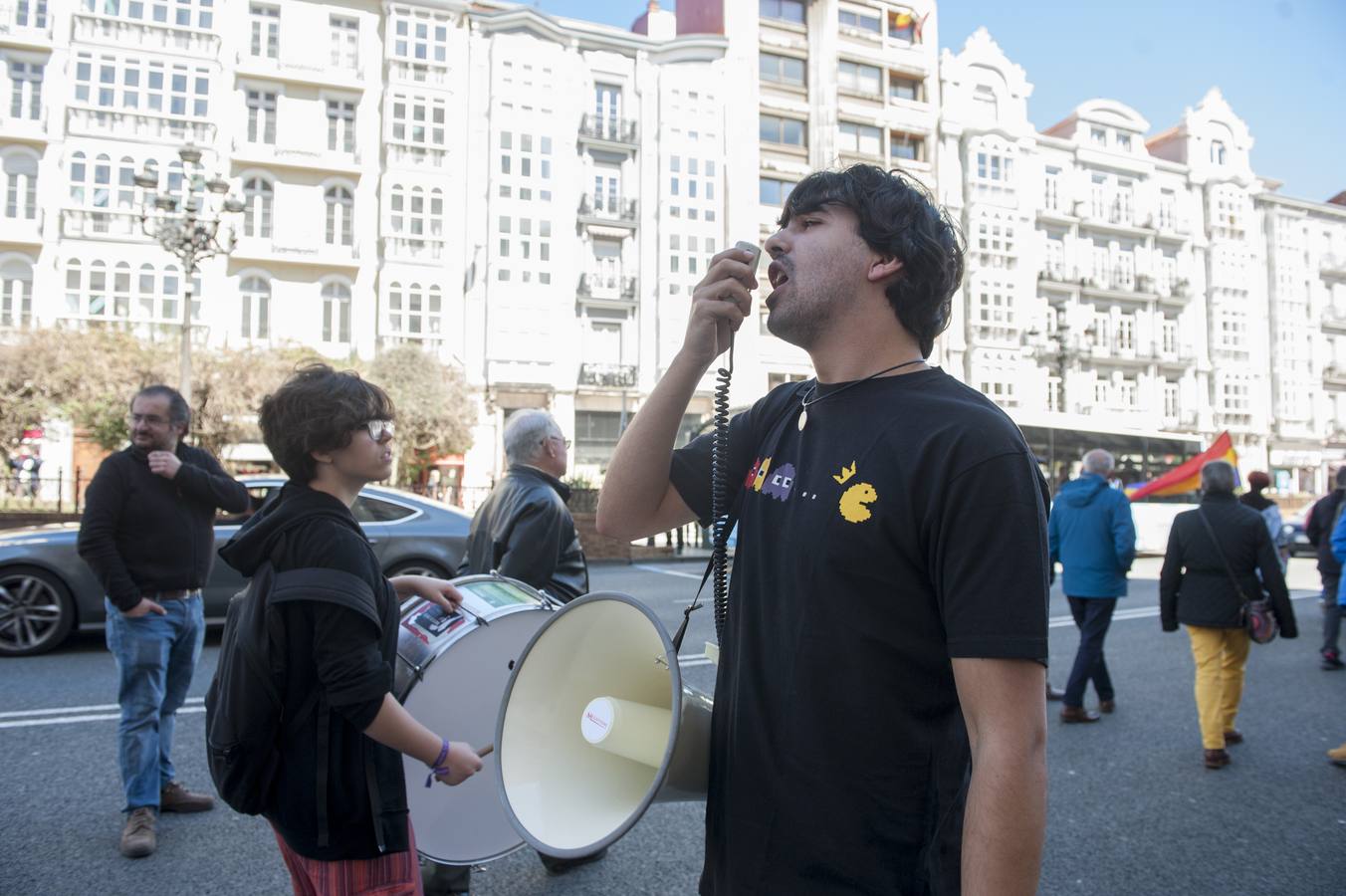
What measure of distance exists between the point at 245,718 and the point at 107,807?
10.3ft

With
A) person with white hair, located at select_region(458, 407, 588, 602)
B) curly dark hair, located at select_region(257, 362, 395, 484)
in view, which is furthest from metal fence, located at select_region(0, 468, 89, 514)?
curly dark hair, located at select_region(257, 362, 395, 484)

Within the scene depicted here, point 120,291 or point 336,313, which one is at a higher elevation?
point 120,291

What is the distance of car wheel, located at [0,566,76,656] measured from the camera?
7.91 m

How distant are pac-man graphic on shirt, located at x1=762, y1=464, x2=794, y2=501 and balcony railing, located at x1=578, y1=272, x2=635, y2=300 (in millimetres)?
35286

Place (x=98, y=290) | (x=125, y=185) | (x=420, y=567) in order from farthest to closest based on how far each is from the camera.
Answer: (x=125, y=185)
(x=98, y=290)
(x=420, y=567)

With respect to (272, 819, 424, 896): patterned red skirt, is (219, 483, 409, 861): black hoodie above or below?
above

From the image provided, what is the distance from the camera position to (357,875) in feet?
7.07

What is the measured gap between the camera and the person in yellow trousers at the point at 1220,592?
551cm

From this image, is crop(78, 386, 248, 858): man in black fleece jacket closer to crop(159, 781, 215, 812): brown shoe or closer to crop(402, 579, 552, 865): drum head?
crop(159, 781, 215, 812): brown shoe

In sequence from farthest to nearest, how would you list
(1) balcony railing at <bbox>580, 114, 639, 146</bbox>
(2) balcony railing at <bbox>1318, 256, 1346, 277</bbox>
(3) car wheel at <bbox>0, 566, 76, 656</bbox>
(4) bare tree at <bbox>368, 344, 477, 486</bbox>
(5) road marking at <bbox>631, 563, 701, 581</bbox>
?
(2) balcony railing at <bbox>1318, 256, 1346, 277</bbox>
(1) balcony railing at <bbox>580, 114, 639, 146</bbox>
(4) bare tree at <bbox>368, 344, 477, 486</bbox>
(5) road marking at <bbox>631, 563, 701, 581</bbox>
(3) car wheel at <bbox>0, 566, 76, 656</bbox>

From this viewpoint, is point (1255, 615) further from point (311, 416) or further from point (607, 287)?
point (607, 287)

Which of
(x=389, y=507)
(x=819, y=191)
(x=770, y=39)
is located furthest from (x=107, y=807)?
(x=770, y=39)

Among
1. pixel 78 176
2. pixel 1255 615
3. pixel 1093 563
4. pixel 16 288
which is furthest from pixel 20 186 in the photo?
pixel 1255 615

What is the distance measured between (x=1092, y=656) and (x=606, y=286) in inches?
1253
